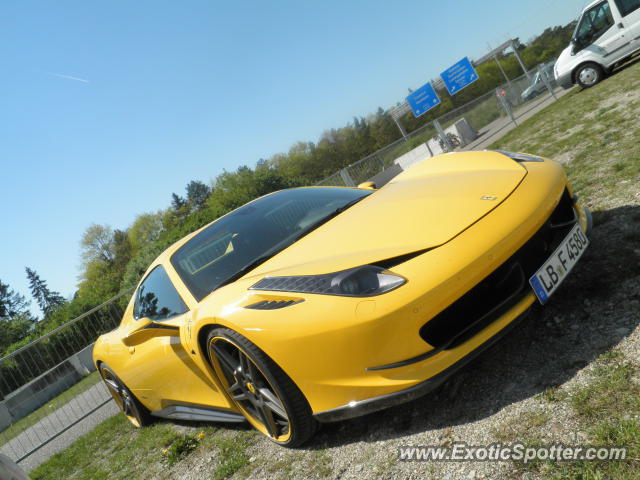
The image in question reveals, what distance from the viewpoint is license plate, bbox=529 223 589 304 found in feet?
7.76

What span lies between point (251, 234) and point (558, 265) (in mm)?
2028

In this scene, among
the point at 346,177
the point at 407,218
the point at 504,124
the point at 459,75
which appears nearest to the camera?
the point at 407,218

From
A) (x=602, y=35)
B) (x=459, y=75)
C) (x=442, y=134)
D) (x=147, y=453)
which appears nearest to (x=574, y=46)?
(x=602, y=35)

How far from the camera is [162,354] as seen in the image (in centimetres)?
344

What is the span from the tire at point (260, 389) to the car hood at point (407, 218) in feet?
1.42

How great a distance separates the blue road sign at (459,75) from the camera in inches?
1121

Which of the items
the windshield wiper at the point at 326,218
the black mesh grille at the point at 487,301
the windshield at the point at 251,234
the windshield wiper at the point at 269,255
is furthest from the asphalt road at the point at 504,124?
the black mesh grille at the point at 487,301

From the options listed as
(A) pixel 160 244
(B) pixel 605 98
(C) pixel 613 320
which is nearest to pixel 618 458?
(C) pixel 613 320

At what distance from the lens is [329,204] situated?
3.85 meters

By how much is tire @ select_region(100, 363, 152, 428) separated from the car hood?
8.08 ft

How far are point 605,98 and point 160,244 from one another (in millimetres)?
12677

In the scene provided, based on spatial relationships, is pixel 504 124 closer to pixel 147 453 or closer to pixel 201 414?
pixel 147 453

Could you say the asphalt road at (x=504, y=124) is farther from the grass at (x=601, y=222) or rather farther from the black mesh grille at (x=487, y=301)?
the black mesh grille at (x=487, y=301)

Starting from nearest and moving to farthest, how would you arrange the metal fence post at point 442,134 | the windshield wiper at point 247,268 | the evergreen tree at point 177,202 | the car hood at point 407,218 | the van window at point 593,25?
the car hood at point 407,218
the windshield wiper at point 247,268
the van window at point 593,25
the metal fence post at point 442,134
the evergreen tree at point 177,202
